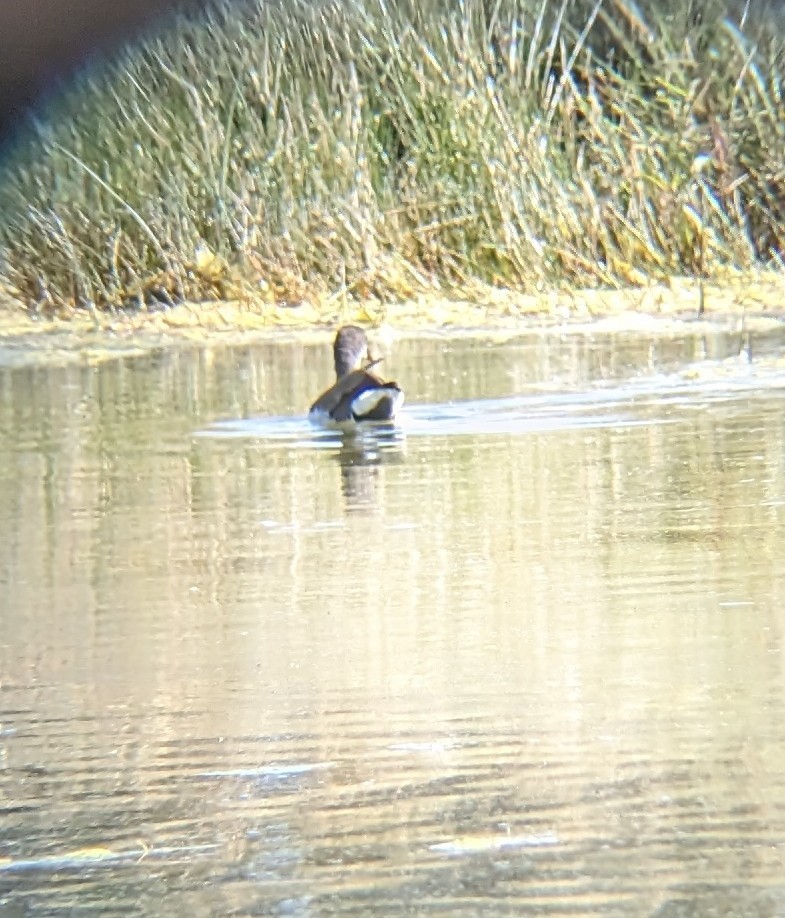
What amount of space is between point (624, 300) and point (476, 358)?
242cm

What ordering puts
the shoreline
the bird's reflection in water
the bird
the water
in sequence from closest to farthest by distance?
→ the water, the bird's reflection in water, the bird, the shoreline

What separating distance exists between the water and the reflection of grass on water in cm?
571

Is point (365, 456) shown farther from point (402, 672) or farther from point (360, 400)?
point (402, 672)

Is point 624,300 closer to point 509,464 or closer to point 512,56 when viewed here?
point 512,56

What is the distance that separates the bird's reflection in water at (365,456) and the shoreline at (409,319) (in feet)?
13.1

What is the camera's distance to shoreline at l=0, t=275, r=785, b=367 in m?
11.7

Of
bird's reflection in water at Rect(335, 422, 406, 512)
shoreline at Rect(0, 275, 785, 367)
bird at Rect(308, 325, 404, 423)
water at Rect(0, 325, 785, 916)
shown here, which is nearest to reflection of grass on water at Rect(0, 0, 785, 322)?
shoreline at Rect(0, 275, 785, 367)

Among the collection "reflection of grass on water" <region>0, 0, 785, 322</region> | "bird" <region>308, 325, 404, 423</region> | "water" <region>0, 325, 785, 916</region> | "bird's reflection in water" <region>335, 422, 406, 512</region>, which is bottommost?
"water" <region>0, 325, 785, 916</region>

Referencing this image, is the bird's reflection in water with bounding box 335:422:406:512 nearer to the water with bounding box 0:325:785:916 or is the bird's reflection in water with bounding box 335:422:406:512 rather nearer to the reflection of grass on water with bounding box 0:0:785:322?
the water with bounding box 0:325:785:916

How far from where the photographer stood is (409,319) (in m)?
12.5

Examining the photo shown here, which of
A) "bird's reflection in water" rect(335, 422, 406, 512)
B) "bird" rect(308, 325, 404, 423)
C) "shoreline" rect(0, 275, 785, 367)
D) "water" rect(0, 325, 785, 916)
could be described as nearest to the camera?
"water" rect(0, 325, 785, 916)

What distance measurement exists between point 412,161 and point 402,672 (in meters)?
9.72

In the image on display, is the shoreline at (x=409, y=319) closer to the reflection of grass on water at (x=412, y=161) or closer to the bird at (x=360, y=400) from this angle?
the reflection of grass on water at (x=412, y=161)

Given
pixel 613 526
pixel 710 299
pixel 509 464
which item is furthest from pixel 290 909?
pixel 710 299
